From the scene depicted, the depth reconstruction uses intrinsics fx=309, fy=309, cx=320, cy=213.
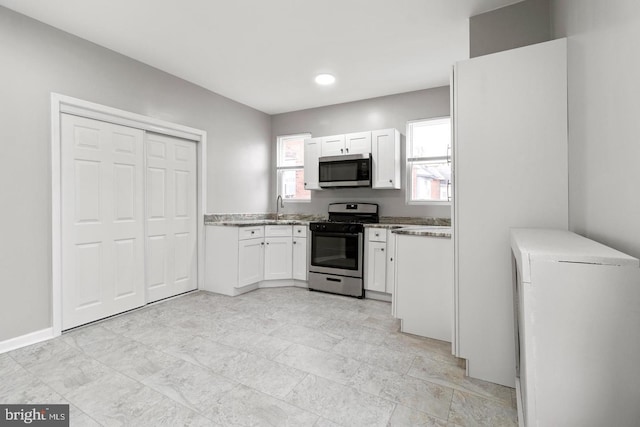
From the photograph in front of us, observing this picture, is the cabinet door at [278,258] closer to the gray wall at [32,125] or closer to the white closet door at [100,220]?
the white closet door at [100,220]

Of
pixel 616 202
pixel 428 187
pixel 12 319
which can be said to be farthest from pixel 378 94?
pixel 12 319

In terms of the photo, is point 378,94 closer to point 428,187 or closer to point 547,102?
point 428,187

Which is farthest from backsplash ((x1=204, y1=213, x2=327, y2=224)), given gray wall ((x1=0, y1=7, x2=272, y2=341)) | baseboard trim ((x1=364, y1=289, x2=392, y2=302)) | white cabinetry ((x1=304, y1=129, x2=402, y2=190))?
gray wall ((x1=0, y1=7, x2=272, y2=341))

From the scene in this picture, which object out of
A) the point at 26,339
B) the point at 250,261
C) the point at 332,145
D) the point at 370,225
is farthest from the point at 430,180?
the point at 26,339

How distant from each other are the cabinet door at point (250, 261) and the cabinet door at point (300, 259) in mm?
438

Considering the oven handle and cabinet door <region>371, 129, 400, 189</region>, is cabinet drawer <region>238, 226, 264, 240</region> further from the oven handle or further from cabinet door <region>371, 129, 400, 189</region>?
cabinet door <region>371, 129, 400, 189</region>

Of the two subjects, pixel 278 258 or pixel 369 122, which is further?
pixel 369 122

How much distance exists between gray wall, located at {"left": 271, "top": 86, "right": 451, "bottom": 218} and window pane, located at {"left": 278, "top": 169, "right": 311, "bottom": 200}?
11 centimetres

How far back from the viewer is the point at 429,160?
395 centimetres

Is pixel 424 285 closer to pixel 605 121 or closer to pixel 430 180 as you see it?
pixel 605 121

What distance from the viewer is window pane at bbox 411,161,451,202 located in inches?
153

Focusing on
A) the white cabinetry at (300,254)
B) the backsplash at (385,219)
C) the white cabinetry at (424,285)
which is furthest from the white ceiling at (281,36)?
the white cabinetry at (300,254)

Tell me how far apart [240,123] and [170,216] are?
1.70m

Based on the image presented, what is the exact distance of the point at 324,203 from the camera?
15.3 ft
